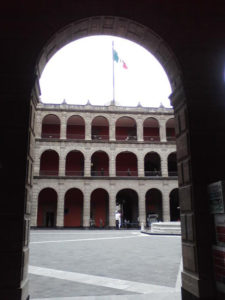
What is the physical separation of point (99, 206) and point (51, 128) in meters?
10.7

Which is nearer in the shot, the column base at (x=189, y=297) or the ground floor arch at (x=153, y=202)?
the column base at (x=189, y=297)

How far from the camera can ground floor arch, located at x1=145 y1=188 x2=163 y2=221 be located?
29969 millimetres

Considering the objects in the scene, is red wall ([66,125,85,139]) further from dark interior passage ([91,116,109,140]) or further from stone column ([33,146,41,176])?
stone column ([33,146,41,176])

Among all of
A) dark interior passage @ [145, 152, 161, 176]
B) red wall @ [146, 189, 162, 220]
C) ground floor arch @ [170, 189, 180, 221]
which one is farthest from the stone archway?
ground floor arch @ [170, 189, 180, 221]

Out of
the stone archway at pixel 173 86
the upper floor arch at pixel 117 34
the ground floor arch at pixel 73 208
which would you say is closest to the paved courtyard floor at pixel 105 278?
the stone archway at pixel 173 86

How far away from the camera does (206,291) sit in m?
3.98

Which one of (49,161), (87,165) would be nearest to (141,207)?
(87,165)

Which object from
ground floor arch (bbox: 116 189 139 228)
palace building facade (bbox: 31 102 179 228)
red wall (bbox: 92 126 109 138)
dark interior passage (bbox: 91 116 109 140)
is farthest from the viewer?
red wall (bbox: 92 126 109 138)

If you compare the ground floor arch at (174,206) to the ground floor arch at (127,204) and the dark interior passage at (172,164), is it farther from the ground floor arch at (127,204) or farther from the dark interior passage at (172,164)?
the ground floor arch at (127,204)

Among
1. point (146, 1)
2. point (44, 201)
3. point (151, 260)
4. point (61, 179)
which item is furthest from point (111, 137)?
point (146, 1)

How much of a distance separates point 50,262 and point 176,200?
25.7 meters

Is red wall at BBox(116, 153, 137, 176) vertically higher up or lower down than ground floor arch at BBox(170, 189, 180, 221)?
higher up

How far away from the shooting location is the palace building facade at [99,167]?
27.3 m

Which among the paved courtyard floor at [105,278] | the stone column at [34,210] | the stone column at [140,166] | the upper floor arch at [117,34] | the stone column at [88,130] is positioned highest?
the stone column at [88,130]
